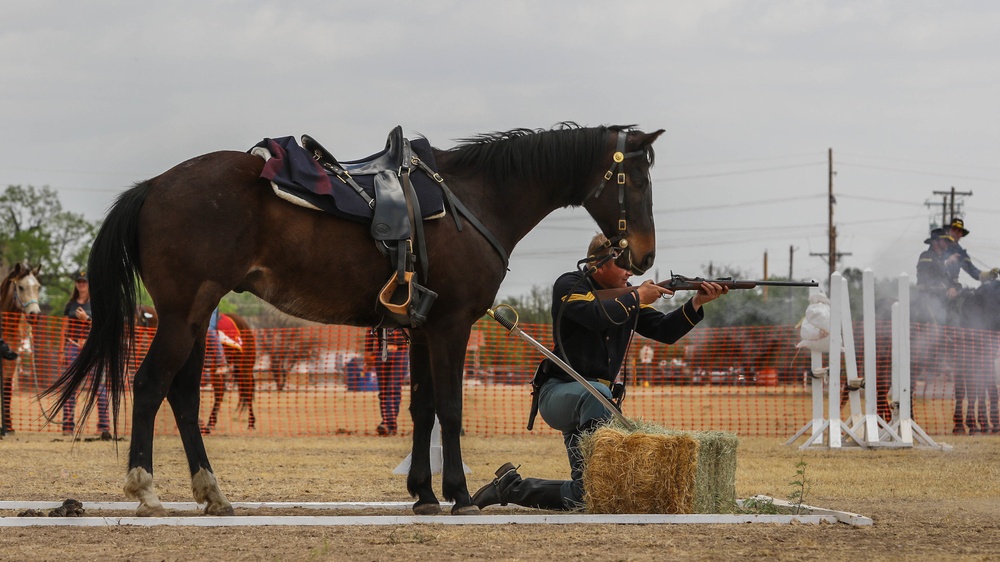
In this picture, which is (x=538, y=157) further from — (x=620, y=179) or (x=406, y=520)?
(x=406, y=520)

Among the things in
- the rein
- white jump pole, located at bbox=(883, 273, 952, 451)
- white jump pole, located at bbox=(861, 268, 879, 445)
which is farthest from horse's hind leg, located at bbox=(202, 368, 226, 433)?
white jump pole, located at bbox=(883, 273, 952, 451)

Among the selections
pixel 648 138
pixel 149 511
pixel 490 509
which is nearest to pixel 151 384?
pixel 149 511

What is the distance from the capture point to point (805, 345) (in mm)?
13406

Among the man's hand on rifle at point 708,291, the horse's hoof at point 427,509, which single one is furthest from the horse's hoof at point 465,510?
the man's hand on rifle at point 708,291

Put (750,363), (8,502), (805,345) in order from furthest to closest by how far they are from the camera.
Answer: (750,363) → (805,345) → (8,502)

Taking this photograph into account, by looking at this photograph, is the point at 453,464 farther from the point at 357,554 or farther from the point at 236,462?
the point at 236,462

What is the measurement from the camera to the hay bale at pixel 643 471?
240 inches

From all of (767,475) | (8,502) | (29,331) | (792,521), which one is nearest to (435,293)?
(792,521)

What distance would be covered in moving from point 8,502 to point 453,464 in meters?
2.61

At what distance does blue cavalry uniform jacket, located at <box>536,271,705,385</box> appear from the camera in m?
6.61

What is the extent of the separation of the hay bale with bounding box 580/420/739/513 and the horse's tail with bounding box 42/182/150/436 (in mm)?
2565

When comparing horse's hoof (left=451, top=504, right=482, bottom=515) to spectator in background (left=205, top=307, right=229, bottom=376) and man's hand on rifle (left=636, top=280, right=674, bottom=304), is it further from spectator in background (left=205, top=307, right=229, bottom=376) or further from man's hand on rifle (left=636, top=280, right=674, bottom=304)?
spectator in background (left=205, top=307, right=229, bottom=376)

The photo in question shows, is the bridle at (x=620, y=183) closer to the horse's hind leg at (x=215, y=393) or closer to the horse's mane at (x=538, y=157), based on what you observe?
the horse's mane at (x=538, y=157)

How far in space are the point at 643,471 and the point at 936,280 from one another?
35.6ft
